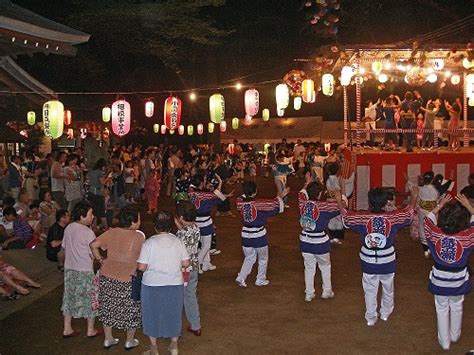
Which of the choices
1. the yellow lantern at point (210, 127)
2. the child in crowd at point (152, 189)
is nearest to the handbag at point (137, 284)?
the child in crowd at point (152, 189)

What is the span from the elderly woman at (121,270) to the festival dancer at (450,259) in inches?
127

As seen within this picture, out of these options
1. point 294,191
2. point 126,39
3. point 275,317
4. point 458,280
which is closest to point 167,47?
point 126,39

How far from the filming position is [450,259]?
19.8 ft

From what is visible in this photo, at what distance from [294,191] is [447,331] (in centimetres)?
1692

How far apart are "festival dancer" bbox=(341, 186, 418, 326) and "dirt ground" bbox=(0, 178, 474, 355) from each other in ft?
1.36

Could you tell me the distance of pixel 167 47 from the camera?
2297 cm

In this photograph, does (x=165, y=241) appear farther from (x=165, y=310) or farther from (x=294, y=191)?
(x=294, y=191)

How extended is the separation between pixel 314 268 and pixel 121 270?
10.3ft

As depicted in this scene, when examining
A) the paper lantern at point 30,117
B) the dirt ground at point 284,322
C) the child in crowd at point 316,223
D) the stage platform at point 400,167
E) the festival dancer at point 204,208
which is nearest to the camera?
the dirt ground at point 284,322

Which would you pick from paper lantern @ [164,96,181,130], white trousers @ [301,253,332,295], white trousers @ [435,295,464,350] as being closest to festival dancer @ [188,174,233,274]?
white trousers @ [301,253,332,295]

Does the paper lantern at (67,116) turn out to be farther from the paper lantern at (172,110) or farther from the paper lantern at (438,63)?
the paper lantern at (438,63)

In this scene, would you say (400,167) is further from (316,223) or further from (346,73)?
(316,223)

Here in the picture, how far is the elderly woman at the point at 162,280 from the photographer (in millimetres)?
5719

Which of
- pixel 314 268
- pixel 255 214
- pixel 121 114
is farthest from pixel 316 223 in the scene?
pixel 121 114
